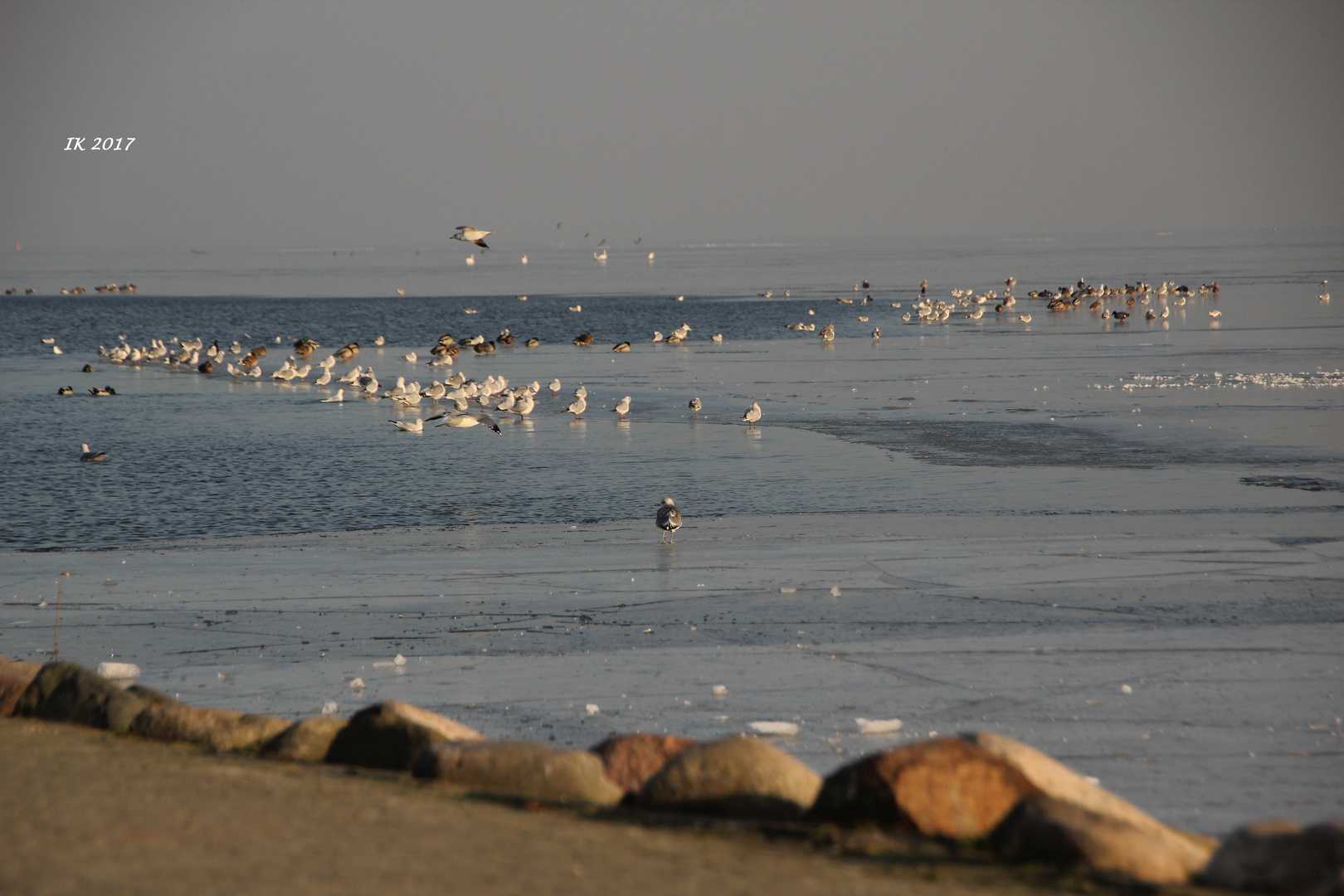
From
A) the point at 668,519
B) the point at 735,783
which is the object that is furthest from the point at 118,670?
the point at 668,519

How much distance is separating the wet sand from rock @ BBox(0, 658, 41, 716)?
1.01 meters

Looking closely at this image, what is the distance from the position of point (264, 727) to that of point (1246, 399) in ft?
69.3

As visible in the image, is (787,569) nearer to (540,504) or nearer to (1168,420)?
(540,504)

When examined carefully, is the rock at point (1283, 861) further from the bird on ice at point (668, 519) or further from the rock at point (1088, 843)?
the bird on ice at point (668, 519)

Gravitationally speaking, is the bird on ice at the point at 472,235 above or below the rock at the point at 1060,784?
above

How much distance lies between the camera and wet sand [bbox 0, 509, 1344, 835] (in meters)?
7.13

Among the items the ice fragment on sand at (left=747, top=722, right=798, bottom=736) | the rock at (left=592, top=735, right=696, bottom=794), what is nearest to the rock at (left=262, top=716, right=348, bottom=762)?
the rock at (left=592, top=735, right=696, bottom=794)

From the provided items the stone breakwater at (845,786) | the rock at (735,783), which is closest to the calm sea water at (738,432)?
the stone breakwater at (845,786)

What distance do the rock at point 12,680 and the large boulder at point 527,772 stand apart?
2934 millimetres

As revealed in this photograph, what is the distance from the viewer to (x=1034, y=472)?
16.7 meters

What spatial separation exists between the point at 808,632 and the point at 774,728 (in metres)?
2.31

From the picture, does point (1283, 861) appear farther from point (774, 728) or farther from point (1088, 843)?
point (774, 728)

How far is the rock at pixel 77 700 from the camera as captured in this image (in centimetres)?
667

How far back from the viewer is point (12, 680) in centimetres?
723
